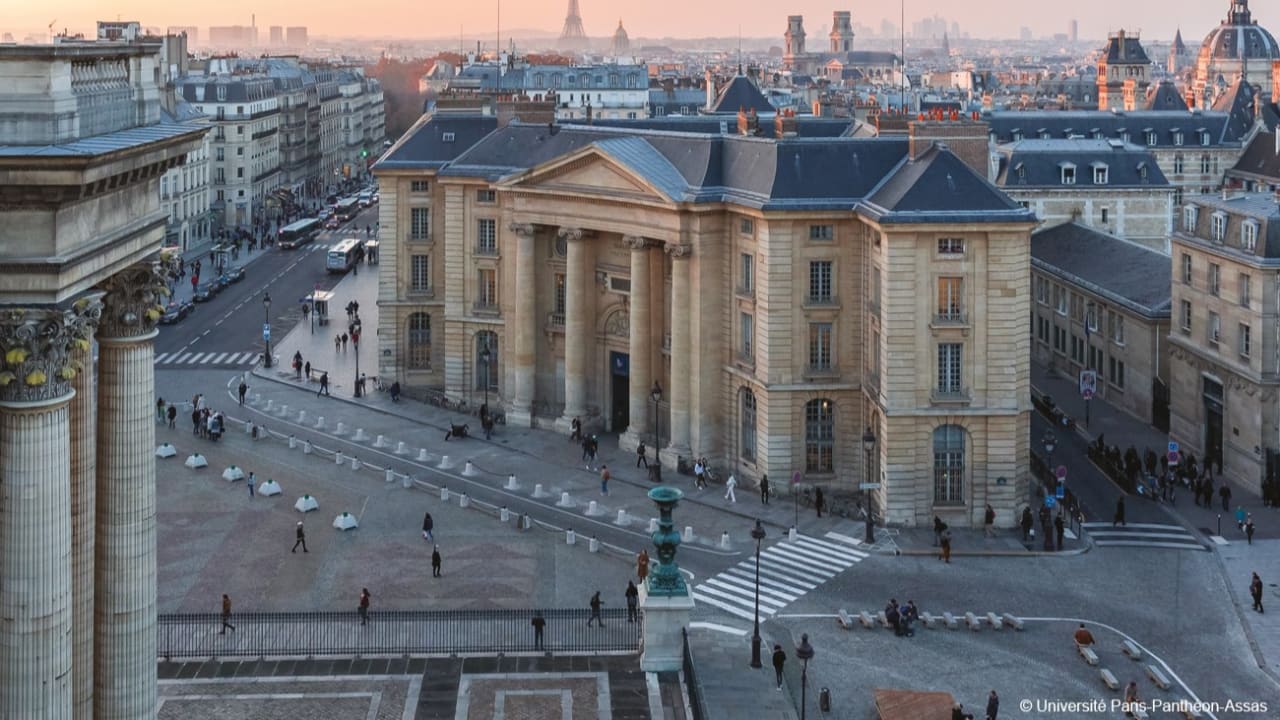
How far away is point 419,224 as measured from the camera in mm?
94188

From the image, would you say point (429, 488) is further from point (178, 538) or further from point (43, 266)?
point (43, 266)

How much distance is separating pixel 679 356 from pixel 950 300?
1440 cm

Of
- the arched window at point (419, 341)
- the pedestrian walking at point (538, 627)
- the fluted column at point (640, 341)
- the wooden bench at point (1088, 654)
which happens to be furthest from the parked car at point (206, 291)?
the wooden bench at point (1088, 654)

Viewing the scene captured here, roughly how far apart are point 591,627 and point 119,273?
27639mm

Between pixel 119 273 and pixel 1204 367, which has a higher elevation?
pixel 119 273

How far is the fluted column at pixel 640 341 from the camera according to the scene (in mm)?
78875

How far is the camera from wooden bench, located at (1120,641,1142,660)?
52716mm

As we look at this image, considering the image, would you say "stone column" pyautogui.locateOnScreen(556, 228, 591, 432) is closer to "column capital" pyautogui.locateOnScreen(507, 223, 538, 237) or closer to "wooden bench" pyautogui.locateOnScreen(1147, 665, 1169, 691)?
"column capital" pyautogui.locateOnScreen(507, 223, 538, 237)

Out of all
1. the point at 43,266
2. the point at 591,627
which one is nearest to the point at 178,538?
the point at 591,627

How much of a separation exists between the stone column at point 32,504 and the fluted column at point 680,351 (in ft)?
170

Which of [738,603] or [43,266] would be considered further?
[738,603]

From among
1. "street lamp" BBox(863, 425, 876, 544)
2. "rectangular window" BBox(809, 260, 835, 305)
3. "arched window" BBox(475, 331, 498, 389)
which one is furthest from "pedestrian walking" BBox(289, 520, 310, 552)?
"arched window" BBox(475, 331, 498, 389)

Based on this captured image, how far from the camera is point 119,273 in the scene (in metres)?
29.0

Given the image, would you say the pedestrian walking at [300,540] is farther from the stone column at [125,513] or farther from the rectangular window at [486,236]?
the stone column at [125,513]
